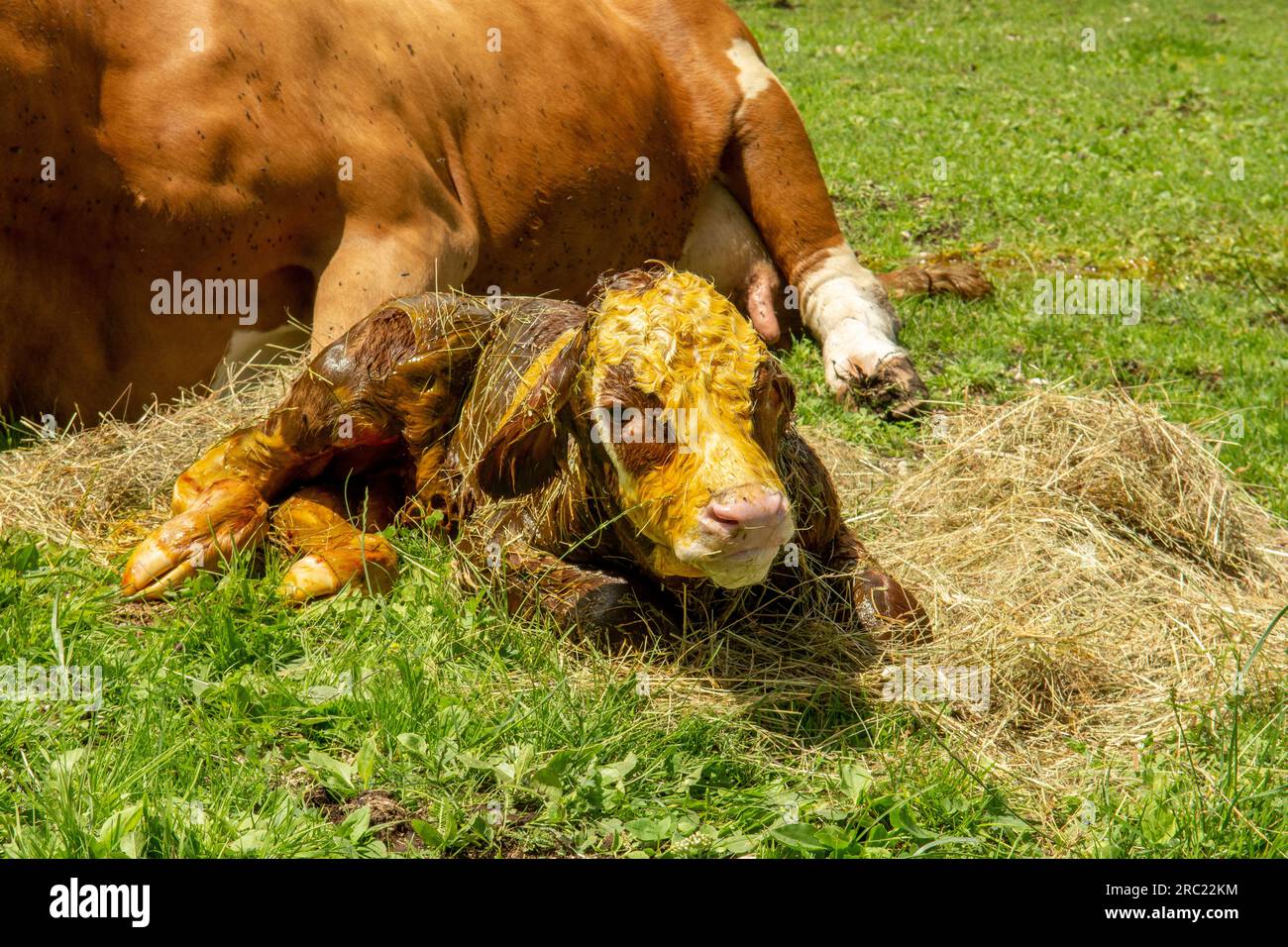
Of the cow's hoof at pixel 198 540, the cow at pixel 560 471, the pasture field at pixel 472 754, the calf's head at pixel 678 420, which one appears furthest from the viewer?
the cow's hoof at pixel 198 540

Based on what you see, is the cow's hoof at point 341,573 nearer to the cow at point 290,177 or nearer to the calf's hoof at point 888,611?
the cow at point 290,177

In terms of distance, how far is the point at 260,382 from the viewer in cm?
493

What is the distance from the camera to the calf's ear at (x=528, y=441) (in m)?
3.58

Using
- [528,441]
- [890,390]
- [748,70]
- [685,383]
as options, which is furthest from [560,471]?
[748,70]

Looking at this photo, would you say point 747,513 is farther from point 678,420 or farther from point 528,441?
point 528,441

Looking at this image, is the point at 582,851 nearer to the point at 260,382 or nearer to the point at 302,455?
the point at 302,455

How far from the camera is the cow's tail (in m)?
7.23

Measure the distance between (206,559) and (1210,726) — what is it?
8.80ft

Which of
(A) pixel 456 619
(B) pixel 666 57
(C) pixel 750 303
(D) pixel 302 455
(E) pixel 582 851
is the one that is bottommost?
(E) pixel 582 851

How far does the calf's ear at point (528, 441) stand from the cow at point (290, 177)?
1.19 meters

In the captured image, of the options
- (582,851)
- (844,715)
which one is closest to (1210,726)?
(844,715)

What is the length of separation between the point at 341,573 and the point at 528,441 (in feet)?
2.16

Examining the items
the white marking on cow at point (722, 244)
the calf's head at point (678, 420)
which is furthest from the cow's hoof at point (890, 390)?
the calf's head at point (678, 420)
